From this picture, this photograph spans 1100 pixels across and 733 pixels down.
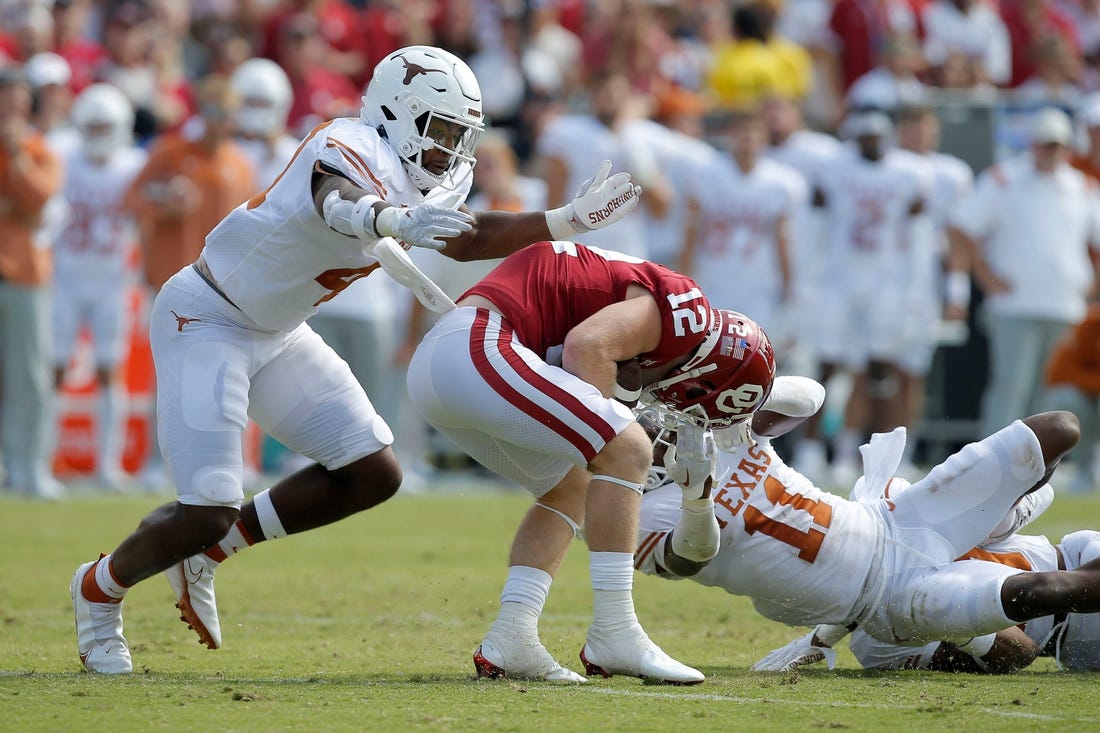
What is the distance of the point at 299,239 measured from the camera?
192 inches

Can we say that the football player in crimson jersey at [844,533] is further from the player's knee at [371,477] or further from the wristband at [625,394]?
the player's knee at [371,477]

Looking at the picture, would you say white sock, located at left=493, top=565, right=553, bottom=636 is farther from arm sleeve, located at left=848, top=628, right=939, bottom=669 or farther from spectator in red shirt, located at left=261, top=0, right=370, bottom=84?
spectator in red shirt, located at left=261, top=0, right=370, bottom=84

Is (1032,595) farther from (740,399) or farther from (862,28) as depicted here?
(862,28)

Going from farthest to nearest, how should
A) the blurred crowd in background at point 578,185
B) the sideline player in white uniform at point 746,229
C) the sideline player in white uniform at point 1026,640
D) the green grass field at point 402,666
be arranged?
the sideline player in white uniform at point 746,229
the blurred crowd in background at point 578,185
the sideline player in white uniform at point 1026,640
the green grass field at point 402,666

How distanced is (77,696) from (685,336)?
1.92m

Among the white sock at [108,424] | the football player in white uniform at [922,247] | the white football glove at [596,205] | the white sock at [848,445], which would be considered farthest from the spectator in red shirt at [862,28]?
the white football glove at [596,205]

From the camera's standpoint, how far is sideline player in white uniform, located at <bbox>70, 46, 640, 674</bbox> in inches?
191

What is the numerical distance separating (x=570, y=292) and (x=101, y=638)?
176 cm

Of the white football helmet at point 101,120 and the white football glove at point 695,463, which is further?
the white football helmet at point 101,120

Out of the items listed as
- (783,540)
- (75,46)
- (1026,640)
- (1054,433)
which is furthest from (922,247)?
(783,540)

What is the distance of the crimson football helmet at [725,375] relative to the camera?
15.3 feet

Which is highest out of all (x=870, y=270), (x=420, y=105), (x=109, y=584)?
(x=420, y=105)

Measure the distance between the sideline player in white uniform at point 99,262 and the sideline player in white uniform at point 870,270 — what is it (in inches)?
187

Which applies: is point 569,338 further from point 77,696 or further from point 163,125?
point 163,125
